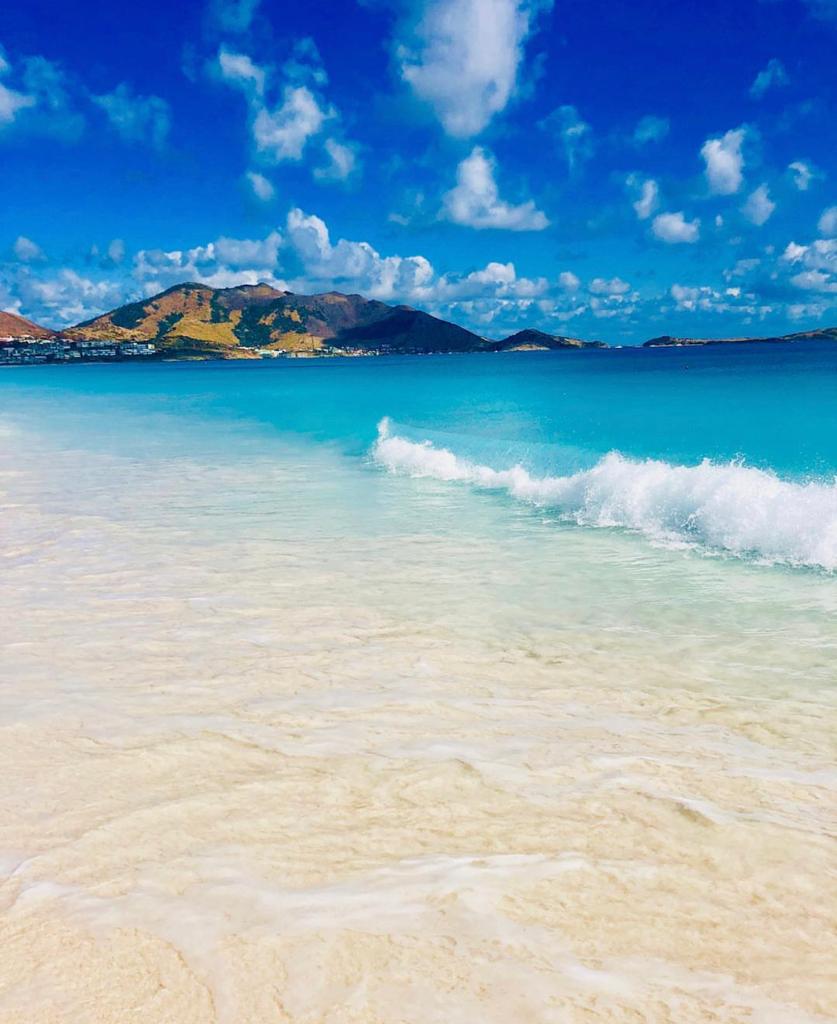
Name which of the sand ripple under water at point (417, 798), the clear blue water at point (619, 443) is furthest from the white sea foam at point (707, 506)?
the sand ripple under water at point (417, 798)

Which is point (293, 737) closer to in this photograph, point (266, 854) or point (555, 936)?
point (266, 854)

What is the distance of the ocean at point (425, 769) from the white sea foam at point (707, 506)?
9 centimetres

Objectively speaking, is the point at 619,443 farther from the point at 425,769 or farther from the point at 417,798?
the point at 417,798

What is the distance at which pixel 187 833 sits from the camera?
5.72 metres

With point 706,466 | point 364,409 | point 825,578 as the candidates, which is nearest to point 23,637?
point 825,578

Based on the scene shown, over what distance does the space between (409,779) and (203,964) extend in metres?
2.45

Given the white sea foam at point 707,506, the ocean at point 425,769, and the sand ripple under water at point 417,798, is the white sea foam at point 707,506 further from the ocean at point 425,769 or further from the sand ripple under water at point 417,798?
the sand ripple under water at point 417,798

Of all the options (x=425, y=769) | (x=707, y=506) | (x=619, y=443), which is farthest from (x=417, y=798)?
(x=619, y=443)

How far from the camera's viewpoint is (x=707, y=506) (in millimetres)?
16938

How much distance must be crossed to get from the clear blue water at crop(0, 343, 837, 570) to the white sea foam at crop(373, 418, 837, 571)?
35 mm

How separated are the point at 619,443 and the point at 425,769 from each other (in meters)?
32.7

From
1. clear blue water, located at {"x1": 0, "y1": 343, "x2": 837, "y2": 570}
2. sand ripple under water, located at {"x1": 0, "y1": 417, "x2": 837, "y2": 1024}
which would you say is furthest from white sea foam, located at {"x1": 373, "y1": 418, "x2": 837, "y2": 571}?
sand ripple under water, located at {"x1": 0, "y1": 417, "x2": 837, "y2": 1024}

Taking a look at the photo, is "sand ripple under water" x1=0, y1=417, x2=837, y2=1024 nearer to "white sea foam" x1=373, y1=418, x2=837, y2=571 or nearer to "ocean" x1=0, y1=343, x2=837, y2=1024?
"ocean" x1=0, y1=343, x2=837, y2=1024

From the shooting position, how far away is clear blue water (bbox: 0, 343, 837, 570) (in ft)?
53.0
